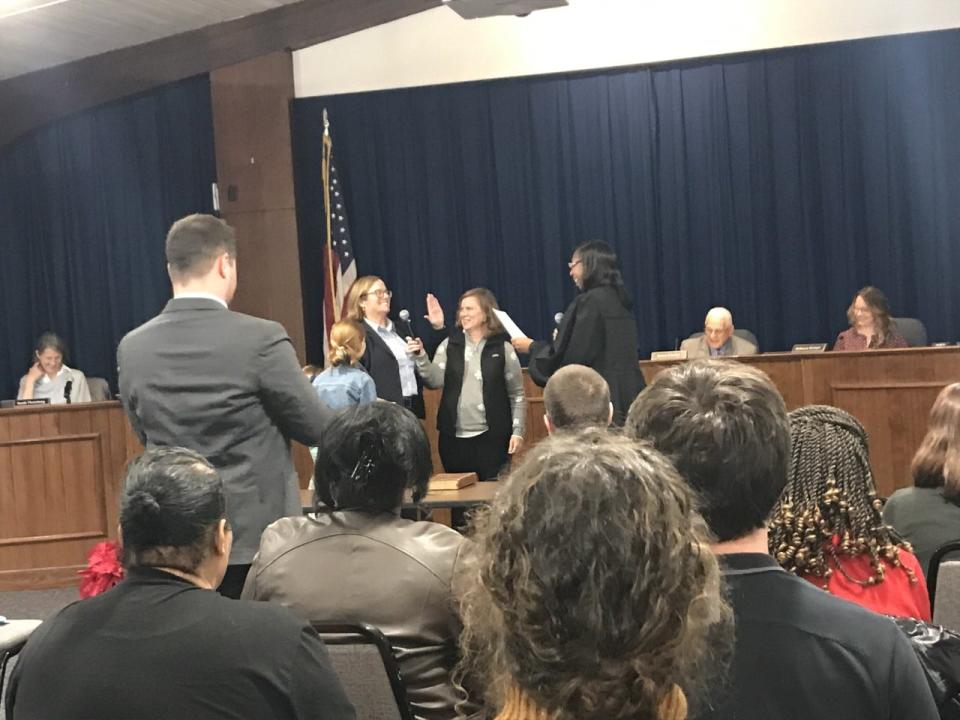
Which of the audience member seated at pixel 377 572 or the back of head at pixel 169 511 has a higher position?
the back of head at pixel 169 511

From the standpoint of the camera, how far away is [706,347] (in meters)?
7.93

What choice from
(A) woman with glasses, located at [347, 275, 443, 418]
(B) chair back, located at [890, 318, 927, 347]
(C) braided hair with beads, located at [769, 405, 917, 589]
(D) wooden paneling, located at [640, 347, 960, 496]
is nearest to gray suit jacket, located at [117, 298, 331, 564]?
(C) braided hair with beads, located at [769, 405, 917, 589]

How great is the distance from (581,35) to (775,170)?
5.98 feet

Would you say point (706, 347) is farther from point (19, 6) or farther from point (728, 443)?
point (728, 443)

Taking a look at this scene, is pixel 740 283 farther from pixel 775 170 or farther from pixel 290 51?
A: pixel 290 51

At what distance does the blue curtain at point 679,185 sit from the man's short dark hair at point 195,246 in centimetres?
650

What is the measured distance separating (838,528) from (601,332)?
3.96 m

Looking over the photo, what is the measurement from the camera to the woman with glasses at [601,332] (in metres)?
5.66

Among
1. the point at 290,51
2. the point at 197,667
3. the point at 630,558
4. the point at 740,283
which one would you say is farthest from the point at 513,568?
the point at 290,51

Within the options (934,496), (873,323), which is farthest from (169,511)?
(873,323)

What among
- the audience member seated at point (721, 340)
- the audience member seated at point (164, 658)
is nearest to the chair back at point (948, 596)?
the audience member seated at point (164, 658)

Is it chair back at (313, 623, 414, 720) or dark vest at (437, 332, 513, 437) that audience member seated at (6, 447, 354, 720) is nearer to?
chair back at (313, 623, 414, 720)

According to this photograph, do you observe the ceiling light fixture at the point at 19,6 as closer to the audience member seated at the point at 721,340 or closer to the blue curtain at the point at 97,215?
the blue curtain at the point at 97,215

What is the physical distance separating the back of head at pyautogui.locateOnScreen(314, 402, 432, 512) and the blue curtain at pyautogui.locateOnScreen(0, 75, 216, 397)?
7.26 meters
